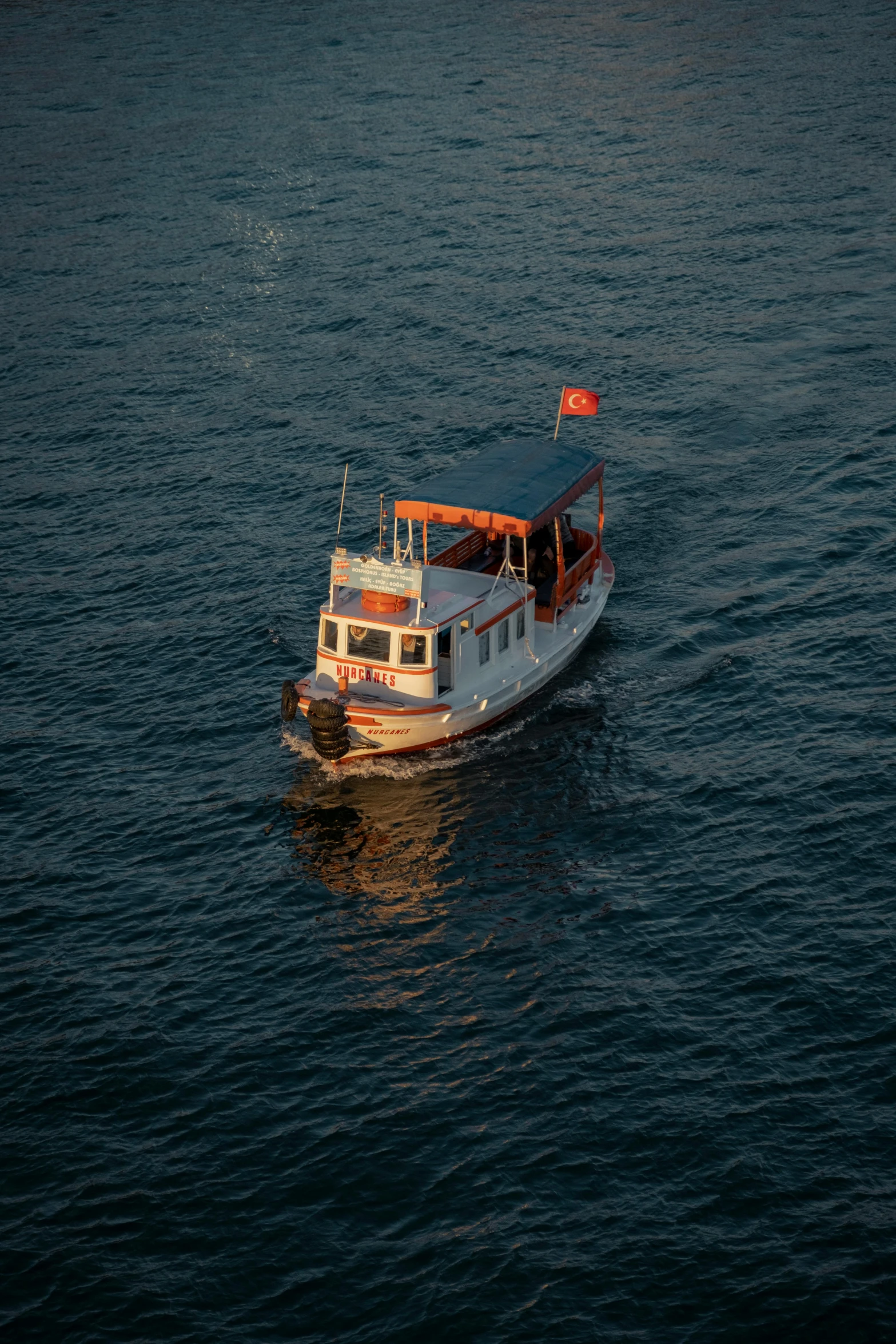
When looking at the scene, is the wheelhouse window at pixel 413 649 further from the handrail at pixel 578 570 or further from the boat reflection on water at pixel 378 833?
the handrail at pixel 578 570

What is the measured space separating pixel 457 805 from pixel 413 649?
546 cm

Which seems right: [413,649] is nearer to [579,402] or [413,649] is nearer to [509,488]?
[509,488]

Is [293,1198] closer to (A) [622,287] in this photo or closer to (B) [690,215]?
(A) [622,287]

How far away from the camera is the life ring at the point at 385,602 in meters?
47.3

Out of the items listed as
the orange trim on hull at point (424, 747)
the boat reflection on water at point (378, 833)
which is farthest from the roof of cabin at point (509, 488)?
the boat reflection on water at point (378, 833)

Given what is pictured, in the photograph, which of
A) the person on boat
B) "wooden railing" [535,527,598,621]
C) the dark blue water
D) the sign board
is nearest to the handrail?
"wooden railing" [535,527,598,621]

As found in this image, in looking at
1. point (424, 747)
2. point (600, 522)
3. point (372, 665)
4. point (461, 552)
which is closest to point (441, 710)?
point (424, 747)

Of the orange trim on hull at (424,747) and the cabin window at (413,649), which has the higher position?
the cabin window at (413,649)

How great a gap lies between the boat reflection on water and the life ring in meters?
5.59

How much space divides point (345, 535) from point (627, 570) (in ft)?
41.6

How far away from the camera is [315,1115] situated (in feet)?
111

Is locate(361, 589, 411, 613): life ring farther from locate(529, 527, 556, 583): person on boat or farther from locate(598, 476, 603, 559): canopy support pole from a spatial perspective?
locate(598, 476, 603, 559): canopy support pole

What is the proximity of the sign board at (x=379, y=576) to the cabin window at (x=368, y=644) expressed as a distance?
1449 millimetres

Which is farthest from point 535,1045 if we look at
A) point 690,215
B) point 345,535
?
point 690,215
